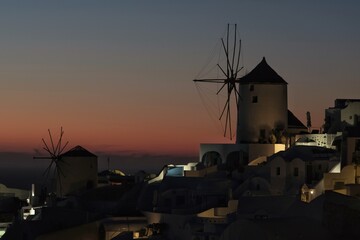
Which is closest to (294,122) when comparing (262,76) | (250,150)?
(262,76)

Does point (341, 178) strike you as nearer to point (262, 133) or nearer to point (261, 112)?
point (262, 133)

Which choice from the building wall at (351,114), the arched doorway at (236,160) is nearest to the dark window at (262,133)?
the arched doorway at (236,160)

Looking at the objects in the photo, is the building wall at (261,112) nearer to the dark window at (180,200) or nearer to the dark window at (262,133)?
the dark window at (262,133)

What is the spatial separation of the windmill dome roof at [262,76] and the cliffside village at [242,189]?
6 cm

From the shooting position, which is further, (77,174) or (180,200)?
(77,174)

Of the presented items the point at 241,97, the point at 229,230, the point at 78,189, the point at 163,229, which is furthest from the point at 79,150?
the point at 229,230

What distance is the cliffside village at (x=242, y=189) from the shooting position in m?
38.2

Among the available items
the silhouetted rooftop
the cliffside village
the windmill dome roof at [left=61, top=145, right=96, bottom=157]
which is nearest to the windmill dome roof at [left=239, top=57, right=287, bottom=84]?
the cliffside village

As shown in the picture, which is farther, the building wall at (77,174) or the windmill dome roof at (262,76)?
the building wall at (77,174)

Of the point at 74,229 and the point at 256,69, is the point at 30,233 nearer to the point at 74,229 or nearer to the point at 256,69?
the point at 74,229

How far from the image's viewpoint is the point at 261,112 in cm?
5612

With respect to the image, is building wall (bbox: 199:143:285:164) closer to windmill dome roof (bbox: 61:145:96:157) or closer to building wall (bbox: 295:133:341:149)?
building wall (bbox: 295:133:341:149)

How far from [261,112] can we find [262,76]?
2183 mm

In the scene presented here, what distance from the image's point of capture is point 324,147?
51.1 metres
